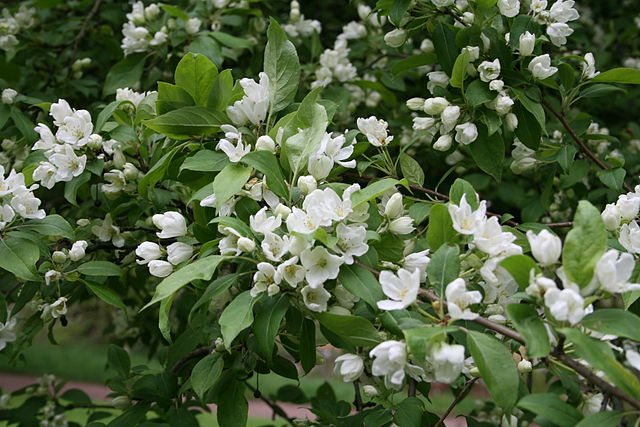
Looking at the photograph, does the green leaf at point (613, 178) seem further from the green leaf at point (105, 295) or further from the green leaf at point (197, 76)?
the green leaf at point (105, 295)

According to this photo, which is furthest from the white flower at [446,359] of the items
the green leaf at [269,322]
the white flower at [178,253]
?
the white flower at [178,253]

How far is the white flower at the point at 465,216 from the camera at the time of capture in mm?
1551

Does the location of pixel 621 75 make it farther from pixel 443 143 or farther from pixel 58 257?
pixel 58 257

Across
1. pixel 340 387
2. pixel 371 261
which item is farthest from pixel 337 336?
pixel 340 387

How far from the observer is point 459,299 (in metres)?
1.41

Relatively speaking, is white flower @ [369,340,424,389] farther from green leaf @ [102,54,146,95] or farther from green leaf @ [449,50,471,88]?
green leaf @ [102,54,146,95]

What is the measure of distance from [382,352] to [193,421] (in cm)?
145

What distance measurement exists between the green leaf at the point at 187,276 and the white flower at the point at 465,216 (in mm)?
545

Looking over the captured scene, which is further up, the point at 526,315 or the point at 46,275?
the point at 526,315

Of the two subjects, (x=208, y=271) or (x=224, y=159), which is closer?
(x=208, y=271)

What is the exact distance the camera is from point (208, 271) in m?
1.51

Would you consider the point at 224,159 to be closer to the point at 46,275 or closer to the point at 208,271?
the point at 208,271

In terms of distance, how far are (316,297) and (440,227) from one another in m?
0.35

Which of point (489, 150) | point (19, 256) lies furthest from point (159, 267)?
point (489, 150)
